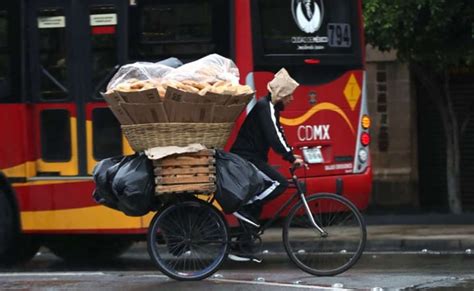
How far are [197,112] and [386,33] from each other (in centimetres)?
713

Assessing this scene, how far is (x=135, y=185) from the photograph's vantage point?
8.09 m

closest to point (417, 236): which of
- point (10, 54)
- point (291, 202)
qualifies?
point (291, 202)

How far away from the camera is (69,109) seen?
10.4m

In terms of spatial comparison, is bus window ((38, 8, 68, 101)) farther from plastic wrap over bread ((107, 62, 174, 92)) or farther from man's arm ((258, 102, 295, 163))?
man's arm ((258, 102, 295, 163))

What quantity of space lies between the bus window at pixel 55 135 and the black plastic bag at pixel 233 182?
2.60 meters

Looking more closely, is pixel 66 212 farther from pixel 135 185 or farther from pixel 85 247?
pixel 135 185

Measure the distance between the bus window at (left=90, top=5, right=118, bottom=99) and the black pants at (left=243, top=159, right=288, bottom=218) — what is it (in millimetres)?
2179

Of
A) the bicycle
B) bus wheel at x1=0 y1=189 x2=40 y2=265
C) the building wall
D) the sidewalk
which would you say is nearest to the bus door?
bus wheel at x1=0 y1=189 x2=40 y2=265

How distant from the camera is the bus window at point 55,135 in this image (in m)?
10.4

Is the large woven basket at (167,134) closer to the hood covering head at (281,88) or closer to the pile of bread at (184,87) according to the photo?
the pile of bread at (184,87)

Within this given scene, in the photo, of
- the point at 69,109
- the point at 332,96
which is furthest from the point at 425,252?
the point at 69,109

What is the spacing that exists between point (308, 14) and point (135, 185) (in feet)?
11.5

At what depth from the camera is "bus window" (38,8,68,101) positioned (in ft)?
34.3

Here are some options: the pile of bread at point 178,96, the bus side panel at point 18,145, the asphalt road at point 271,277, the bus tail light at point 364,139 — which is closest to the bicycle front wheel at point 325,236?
the asphalt road at point 271,277
